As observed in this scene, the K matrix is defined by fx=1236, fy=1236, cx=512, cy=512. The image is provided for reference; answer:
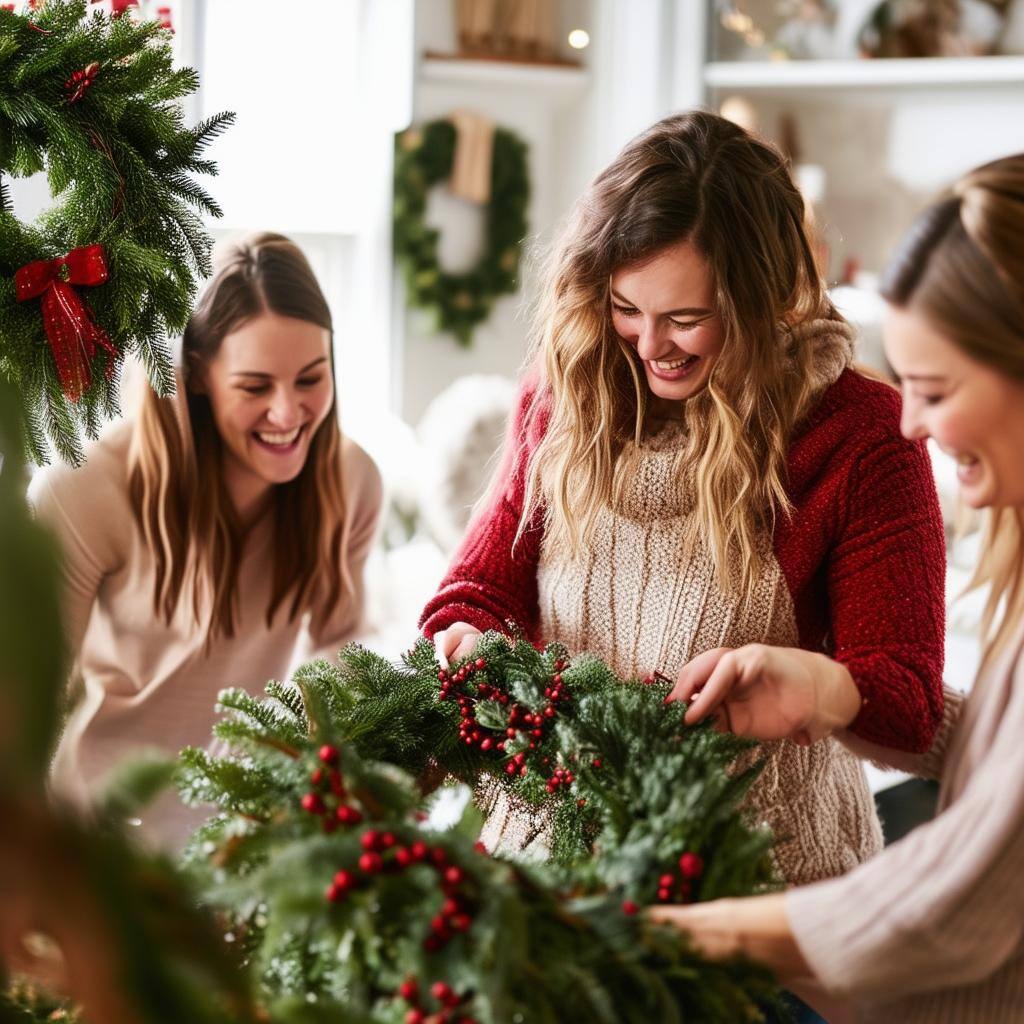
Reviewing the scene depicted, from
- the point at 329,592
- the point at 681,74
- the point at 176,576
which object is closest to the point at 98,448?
the point at 176,576

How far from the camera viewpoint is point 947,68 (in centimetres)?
317

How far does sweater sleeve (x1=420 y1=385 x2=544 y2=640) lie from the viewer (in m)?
1.39

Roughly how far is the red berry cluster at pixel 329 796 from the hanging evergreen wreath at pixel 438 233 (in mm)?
2749

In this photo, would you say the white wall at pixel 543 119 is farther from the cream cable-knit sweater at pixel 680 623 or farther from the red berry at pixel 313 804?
the red berry at pixel 313 804

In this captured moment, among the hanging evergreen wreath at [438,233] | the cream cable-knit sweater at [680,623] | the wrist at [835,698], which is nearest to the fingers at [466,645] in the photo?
the cream cable-knit sweater at [680,623]

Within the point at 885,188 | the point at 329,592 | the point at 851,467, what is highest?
the point at 885,188

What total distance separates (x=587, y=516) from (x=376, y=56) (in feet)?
7.87

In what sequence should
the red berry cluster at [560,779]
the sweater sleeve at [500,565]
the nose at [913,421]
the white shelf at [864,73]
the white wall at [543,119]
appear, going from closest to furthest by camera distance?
the nose at [913,421] < the red berry cluster at [560,779] < the sweater sleeve at [500,565] < the white shelf at [864,73] < the white wall at [543,119]

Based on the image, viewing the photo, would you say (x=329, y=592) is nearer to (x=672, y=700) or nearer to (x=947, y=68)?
(x=672, y=700)

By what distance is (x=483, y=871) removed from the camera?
726mm

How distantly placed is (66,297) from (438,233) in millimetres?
2437

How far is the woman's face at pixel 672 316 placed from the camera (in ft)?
4.01

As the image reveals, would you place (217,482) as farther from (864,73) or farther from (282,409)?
(864,73)

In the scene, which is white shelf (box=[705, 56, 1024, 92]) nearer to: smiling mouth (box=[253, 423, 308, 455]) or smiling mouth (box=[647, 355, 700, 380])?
smiling mouth (box=[253, 423, 308, 455])
